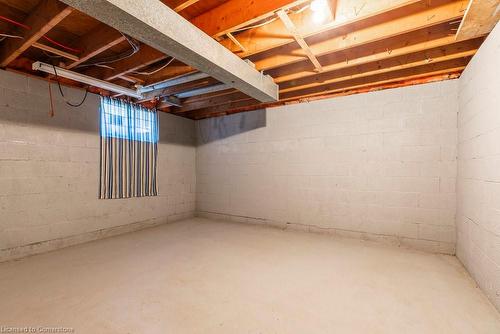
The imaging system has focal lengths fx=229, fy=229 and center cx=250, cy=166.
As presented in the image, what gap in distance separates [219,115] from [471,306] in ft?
15.2

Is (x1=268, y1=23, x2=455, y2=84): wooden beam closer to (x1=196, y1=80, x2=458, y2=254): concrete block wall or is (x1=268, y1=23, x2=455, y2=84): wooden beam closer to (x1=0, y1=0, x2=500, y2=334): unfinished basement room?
(x1=0, y1=0, x2=500, y2=334): unfinished basement room

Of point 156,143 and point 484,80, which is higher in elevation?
point 484,80

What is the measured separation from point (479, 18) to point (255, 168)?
11.4 feet

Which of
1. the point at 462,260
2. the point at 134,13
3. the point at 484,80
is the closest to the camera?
the point at 134,13

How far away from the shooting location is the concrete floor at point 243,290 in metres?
1.65

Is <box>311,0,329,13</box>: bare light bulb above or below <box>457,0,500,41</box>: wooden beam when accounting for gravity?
above

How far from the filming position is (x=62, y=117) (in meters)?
3.29

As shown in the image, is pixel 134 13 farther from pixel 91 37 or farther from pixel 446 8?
pixel 446 8

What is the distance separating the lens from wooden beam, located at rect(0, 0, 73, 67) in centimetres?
181

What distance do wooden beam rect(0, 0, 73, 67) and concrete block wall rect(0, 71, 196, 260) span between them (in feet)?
2.14

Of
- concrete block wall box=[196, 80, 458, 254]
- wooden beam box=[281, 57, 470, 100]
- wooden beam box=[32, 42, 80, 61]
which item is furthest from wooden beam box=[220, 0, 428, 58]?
wooden beam box=[32, 42, 80, 61]

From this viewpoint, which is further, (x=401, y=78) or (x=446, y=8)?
(x=401, y=78)

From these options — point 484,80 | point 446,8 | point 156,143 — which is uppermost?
point 446,8

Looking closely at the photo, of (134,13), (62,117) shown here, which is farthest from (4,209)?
(134,13)
